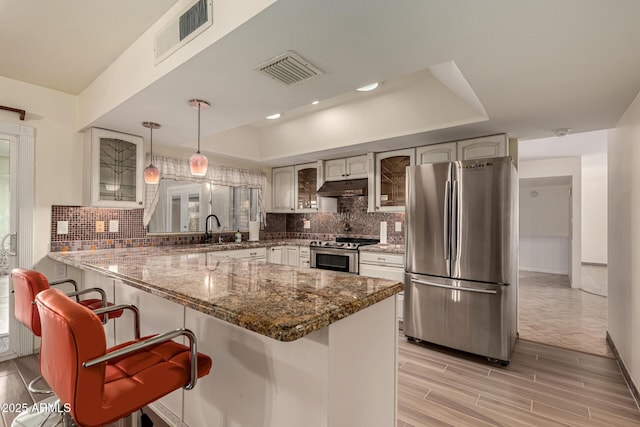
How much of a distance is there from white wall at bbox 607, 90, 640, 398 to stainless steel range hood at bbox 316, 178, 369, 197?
2.50m

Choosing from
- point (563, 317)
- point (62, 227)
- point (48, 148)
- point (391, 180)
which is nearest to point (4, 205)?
point (62, 227)

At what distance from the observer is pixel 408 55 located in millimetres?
1699

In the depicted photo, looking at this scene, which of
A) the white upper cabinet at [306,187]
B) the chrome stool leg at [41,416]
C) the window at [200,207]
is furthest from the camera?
the white upper cabinet at [306,187]

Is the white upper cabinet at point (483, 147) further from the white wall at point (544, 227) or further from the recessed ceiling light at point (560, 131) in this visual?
the white wall at point (544, 227)

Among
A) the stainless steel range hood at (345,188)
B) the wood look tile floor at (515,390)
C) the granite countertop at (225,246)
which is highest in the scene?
the stainless steel range hood at (345,188)

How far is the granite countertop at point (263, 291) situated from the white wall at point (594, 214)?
8.69m

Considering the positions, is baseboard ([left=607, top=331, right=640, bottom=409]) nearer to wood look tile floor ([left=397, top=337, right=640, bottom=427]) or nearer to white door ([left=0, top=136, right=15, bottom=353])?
wood look tile floor ([left=397, top=337, right=640, bottom=427])

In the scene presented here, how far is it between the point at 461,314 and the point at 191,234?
11.2ft

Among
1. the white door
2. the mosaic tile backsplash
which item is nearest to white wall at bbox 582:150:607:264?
the mosaic tile backsplash

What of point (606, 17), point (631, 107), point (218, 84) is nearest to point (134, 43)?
point (218, 84)

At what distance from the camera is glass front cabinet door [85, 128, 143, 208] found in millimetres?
3084

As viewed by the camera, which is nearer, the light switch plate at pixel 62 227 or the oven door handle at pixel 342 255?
the light switch plate at pixel 62 227

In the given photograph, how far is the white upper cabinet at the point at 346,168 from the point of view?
4.26 meters

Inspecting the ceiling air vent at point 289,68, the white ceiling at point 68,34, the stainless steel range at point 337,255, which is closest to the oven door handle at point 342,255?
the stainless steel range at point 337,255
